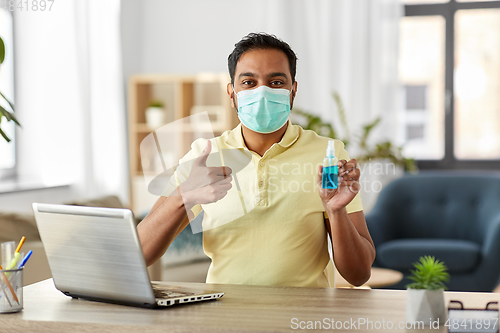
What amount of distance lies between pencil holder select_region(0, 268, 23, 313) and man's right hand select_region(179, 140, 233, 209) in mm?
357

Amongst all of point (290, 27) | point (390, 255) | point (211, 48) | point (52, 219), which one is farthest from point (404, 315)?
point (211, 48)

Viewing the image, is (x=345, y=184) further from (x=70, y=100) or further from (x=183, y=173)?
(x=70, y=100)

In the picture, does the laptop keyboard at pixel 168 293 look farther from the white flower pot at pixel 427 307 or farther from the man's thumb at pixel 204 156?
the white flower pot at pixel 427 307

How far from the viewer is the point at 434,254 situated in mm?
3328

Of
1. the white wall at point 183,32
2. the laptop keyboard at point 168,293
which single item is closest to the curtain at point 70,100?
the white wall at point 183,32

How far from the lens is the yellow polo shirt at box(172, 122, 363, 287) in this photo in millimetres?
1258

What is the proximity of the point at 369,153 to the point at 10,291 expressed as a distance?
3.28 metres

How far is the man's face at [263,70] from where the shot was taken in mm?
1316

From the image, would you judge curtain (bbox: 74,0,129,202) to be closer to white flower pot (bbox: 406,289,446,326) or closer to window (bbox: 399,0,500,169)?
window (bbox: 399,0,500,169)

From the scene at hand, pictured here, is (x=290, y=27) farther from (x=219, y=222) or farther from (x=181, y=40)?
(x=219, y=222)

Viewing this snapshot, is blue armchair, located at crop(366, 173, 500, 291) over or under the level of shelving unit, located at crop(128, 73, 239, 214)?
under

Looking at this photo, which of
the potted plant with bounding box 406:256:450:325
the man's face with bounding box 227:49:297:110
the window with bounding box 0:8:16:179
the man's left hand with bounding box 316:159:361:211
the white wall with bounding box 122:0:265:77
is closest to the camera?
the potted plant with bounding box 406:256:450:325

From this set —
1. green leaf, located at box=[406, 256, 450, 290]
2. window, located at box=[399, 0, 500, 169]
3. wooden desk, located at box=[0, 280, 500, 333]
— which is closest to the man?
wooden desk, located at box=[0, 280, 500, 333]

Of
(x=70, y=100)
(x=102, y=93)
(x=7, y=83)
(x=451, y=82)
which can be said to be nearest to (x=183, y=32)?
(x=102, y=93)
